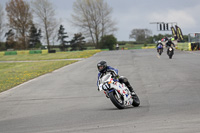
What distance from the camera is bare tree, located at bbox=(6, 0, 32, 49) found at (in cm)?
9269

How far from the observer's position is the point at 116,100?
9258 millimetres

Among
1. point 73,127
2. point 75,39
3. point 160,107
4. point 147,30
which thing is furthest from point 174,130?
point 147,30

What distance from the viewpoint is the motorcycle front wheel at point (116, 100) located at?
9.20m

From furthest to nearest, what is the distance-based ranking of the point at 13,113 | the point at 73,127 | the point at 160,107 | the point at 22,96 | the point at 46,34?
the point at 46,34, the point at 22,96, the point at 13,113, the point at 160,107, the point at 73,127

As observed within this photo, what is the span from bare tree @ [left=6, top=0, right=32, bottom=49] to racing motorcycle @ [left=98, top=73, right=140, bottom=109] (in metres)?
85.4

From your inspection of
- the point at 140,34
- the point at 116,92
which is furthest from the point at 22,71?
the point at 140,34

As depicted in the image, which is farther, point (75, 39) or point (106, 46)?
point (75, 39)

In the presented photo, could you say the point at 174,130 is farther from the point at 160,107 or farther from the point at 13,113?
the point at 13,113

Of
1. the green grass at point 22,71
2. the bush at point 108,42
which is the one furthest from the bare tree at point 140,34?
the green grass at point 22,71

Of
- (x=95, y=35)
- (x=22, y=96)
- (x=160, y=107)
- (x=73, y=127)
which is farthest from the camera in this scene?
(x=95, y=35)

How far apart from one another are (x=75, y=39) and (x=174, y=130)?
104 m

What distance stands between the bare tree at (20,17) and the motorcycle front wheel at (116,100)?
85.4 metres

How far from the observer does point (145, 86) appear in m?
14.5

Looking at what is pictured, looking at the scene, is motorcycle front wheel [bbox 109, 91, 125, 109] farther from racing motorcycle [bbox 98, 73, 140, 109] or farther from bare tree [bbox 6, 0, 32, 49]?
bare tree [bbox 6, 0, 32, 49]
